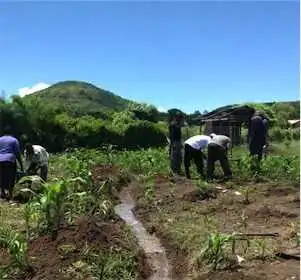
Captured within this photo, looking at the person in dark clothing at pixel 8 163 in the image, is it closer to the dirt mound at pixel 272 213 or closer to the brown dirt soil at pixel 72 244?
the brown dirt soil at pixel 72 244

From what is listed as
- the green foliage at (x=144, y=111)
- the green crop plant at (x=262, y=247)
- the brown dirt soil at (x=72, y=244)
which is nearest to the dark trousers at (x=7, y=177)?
the brown dirt soil at (x=72, y=244)

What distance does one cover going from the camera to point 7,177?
12094 mm

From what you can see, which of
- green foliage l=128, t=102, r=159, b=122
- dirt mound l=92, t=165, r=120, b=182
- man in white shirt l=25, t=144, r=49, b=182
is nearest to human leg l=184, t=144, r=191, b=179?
dirt mound l=92, t=165, r=120, b=182

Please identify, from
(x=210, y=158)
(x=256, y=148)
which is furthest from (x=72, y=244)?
(x=256, y=148)

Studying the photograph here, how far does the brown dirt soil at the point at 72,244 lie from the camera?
6.56m

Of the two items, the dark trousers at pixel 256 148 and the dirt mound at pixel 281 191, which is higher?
the dark trousers at pixel 256 148

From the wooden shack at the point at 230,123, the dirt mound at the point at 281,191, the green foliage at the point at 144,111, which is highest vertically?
the green foliage at the point at 144,111

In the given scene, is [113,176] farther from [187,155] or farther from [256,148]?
[256,148]

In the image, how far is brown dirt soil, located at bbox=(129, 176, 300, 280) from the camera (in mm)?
6418

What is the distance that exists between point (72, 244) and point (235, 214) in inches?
144

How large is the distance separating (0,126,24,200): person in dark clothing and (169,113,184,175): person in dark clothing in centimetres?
508

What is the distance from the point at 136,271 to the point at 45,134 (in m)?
26.9

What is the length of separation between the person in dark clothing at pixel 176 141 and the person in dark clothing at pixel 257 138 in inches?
76.9

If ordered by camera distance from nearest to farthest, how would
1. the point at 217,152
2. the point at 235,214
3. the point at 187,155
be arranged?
Answer: the point at 235,214
the point at 217,152
the point at 187,155
